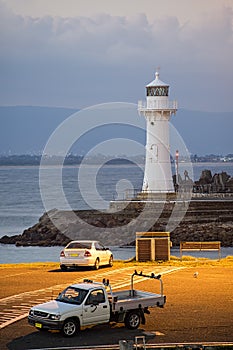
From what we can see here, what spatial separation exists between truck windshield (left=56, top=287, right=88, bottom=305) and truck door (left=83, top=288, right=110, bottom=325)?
15 cm

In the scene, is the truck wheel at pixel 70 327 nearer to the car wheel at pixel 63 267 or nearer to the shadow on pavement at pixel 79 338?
the shadow on pavement at pixel 79 338

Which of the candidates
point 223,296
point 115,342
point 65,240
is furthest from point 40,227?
point 115,342

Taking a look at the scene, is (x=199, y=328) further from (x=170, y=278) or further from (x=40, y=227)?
(x=40, y=227)

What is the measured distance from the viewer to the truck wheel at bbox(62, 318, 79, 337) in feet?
53.1

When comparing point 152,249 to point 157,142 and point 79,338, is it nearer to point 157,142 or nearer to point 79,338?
point 79,338

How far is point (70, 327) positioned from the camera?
16.3 m

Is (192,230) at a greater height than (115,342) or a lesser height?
greater

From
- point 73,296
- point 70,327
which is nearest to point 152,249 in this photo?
point 73,296

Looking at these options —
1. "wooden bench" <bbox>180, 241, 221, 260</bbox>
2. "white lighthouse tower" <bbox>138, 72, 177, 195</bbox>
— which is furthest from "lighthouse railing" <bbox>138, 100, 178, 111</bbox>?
"wooden bench" <bbox>180, 241, 221, 260</bbox>

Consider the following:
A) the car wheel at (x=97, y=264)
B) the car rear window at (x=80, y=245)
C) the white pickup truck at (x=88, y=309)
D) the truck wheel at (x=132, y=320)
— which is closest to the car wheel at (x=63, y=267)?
the car rear window at (x=80, y=245)

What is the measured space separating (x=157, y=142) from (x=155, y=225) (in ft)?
23.5

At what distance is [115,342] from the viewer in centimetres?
1586

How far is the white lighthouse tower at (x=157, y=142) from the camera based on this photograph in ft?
222

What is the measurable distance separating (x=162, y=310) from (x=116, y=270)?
728 cm
